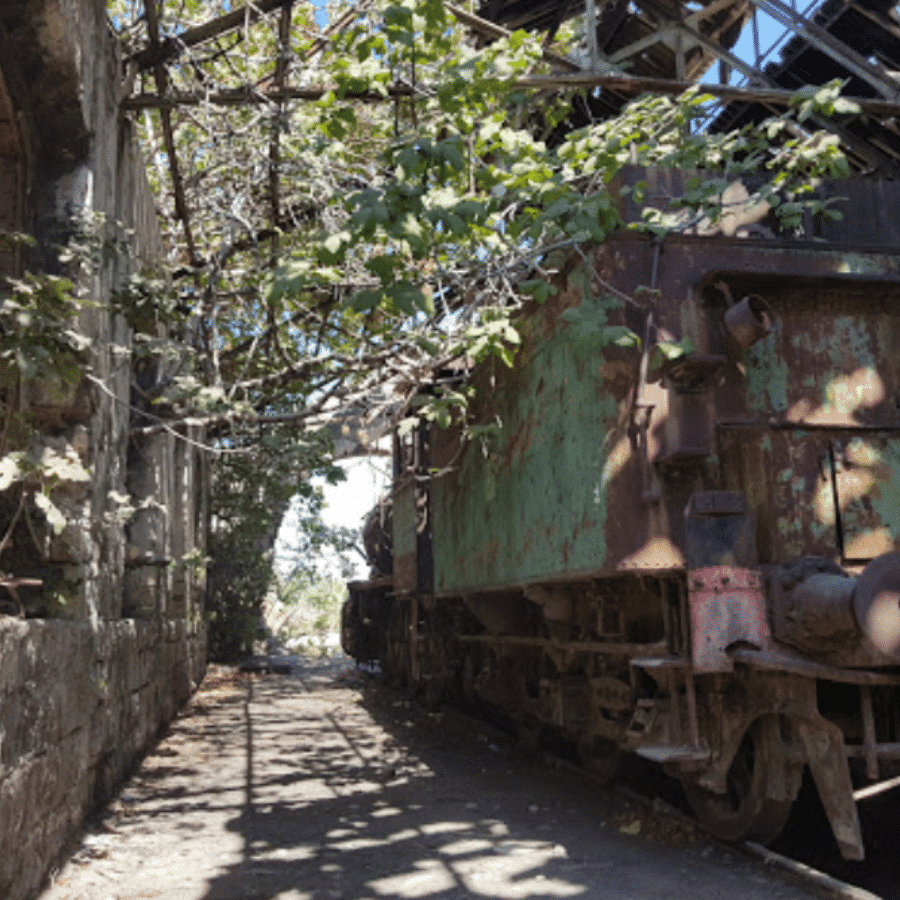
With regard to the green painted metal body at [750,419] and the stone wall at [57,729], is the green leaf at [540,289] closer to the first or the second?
the green painted metal body at [750,419]

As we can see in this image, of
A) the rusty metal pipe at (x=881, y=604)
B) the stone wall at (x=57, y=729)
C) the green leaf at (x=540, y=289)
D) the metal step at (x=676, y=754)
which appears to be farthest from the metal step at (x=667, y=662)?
the stone wall at (x=57, y=729)

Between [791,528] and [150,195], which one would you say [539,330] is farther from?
[150,195]

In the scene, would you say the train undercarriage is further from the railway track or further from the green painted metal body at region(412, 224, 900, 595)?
the green painted metal body at region(412, 224, 900, 595)

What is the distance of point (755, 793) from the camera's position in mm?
4738

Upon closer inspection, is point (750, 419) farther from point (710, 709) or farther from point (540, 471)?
point (710, 709)

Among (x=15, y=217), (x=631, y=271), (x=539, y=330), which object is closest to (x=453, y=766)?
(x=539, y=330)

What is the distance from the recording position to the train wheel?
15.1 feet

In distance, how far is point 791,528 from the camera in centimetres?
482

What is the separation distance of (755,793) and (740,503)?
1.48 m

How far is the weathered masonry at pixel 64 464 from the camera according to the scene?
4.06 meters

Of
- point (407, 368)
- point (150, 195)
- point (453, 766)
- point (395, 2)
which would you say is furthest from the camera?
point (150, 195)

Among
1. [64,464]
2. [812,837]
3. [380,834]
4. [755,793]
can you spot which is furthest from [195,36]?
[812,837]

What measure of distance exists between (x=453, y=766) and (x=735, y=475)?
421 cm

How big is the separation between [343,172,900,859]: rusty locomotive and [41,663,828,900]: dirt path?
51 centimetres
